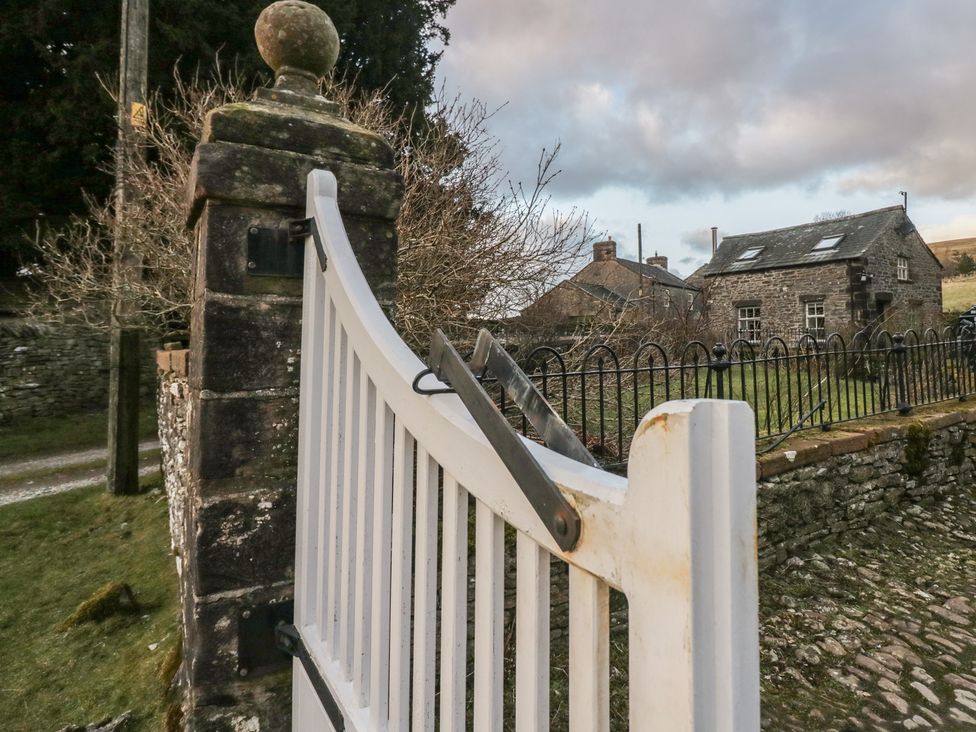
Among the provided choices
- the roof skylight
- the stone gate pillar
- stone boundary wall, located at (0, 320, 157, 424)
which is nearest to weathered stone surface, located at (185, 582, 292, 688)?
the stone gate pillar

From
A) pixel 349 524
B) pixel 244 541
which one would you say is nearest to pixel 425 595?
pixel 349 524

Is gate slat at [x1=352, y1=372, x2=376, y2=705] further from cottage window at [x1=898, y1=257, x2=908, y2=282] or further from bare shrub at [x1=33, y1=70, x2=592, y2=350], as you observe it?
cottage window at [x1=898, y1=257, x2=908, y2=282]

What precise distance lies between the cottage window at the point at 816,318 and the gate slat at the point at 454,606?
67.7 feet

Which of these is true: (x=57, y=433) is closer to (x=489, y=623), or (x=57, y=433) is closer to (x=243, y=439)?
(x=243, y=439)

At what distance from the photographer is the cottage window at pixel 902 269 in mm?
19125

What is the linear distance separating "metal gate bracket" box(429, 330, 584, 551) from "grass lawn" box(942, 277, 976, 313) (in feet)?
115

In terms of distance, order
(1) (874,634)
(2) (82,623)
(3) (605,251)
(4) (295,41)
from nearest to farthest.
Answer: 1. (4) (295,41)
2. (1) (874,634)
3. (2) (82,623)
4. (3) (605,251)

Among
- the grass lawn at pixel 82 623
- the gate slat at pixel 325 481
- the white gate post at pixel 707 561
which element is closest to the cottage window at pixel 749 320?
the grass lawn at pixel 82 623

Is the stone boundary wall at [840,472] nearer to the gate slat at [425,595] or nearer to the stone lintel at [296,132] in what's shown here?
the stone lintel at [296,132]

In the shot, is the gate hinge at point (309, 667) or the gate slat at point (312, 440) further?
the gate slat at point (312, 440)

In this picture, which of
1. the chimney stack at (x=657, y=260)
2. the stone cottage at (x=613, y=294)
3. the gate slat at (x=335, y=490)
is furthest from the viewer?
the chimney stack at (x=657, y=260)

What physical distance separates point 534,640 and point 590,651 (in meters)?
0.10

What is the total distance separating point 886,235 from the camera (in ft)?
60.4

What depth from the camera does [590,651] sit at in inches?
25.8
